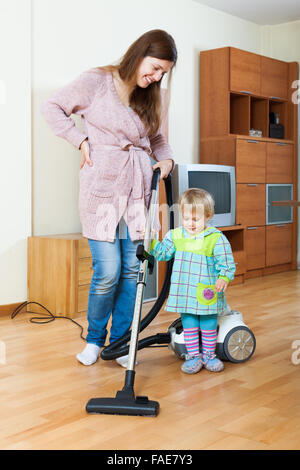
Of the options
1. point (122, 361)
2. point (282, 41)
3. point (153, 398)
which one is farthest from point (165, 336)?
point (282, 41)

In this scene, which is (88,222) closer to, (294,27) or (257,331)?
(257,331)

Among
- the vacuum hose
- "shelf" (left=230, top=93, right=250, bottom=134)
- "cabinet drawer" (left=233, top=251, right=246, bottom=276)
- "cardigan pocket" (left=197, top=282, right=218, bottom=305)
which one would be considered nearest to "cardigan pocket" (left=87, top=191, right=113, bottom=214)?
the vacuum hose

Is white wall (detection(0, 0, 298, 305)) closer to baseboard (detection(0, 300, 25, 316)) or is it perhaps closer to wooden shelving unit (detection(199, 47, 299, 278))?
baseboard (detection(0, 300, 25, 316))

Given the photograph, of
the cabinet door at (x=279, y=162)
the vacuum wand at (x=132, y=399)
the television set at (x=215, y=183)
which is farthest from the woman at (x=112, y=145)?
the cabinet door at (x=279, y=162)

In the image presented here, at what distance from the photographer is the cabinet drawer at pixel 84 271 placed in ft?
11.3

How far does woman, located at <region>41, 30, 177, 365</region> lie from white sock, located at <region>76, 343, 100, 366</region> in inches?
10.1

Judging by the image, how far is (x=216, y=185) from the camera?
452 cm

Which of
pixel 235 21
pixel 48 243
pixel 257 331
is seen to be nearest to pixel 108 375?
pixel 257 331

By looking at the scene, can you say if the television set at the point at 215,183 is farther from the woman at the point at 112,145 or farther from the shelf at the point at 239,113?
the woman at the point at 112,145

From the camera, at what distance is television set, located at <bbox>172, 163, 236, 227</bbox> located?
423 cm

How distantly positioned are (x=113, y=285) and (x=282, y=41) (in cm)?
426

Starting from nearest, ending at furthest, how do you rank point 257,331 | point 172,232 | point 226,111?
point 172,232 → point 257,331 → point 226,111

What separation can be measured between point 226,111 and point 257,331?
2378 mm

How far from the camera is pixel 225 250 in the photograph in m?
2.28
